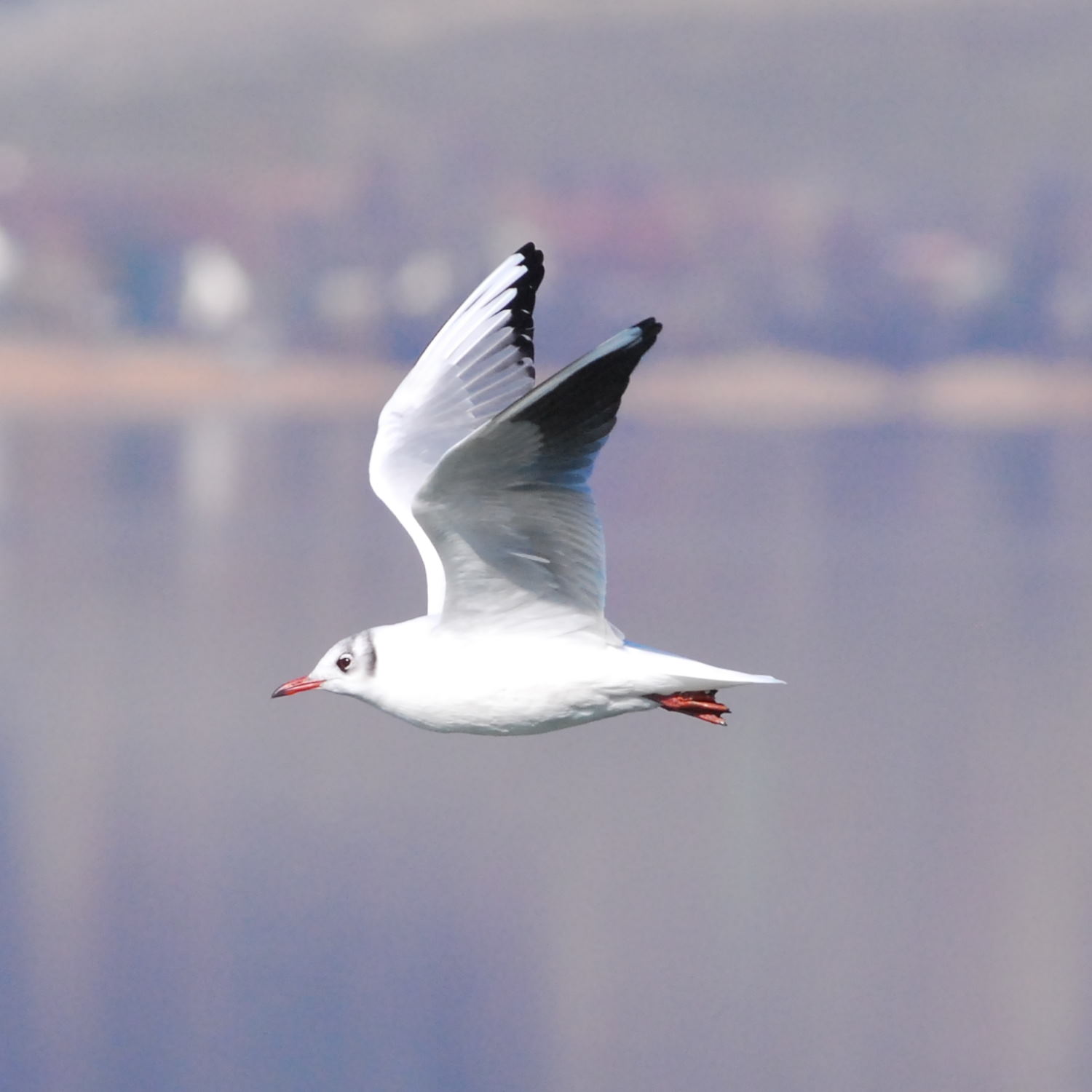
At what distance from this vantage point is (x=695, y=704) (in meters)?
4.01

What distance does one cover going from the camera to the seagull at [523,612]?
3.49m

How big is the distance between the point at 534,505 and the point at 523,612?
0.96 feet

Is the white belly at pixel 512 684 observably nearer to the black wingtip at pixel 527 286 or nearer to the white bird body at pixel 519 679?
the white bird body at pixel 519 679

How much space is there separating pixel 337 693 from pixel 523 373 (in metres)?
0.98

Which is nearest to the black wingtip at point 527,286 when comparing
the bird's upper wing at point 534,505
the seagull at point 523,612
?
the seagull at point 523,612

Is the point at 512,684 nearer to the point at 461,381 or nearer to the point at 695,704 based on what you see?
the point at 695,704

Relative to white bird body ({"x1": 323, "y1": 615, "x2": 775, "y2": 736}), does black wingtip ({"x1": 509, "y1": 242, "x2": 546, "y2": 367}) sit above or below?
above

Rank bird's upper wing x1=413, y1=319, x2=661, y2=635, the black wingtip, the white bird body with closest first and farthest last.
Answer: bird's upper wing x1=413, y1=319, x2=661, y2=635
the white bird body
the black wingtip

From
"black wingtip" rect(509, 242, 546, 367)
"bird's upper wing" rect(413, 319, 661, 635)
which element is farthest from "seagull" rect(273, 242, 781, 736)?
"black wingtip" rect(509, 242, 546, 367)

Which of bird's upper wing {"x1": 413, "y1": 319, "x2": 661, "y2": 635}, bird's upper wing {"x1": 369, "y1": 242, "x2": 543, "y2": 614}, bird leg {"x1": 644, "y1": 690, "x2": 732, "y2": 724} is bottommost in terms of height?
bird leg {"x1": 644, "y1": 690, "x2": 732, "y2": 724}

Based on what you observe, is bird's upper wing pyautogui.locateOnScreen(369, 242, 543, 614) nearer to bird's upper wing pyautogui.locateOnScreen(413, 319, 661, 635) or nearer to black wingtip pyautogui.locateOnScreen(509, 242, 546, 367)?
black wingtip pyautogui.locateOnScreen(509, 242, 546, 367)

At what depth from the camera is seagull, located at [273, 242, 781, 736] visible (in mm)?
3490

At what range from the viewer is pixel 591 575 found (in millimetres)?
3824

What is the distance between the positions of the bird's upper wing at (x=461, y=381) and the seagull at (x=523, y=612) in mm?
550
